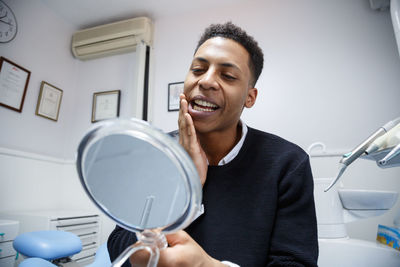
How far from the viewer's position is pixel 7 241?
1521 mm

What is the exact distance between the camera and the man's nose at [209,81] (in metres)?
0.73

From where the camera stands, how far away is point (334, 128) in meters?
1.95

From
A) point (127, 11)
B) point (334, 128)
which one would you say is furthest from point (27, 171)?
point (334, 128)

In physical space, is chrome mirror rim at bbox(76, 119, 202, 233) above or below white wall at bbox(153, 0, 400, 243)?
below

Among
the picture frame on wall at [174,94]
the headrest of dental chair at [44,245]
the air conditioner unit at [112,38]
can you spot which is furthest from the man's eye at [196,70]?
the air conditioner unit at [112,38]

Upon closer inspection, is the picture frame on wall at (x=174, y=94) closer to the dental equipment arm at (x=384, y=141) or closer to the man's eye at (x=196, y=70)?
the man's eye at (x=196, y=70)

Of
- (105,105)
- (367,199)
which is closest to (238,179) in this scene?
(367,199)

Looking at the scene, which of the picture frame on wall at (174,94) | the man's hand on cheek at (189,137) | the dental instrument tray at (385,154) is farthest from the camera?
the picture frame on wall at (174,94)

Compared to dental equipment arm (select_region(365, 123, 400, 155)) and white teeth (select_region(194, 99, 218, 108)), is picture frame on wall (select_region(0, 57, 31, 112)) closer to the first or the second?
white teeth (select_region(194, 99, 218, 108))

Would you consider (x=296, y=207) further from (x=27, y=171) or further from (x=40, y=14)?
(x=40, y=14)

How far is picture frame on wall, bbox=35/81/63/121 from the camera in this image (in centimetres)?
247

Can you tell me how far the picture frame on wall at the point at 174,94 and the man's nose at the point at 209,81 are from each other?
1.71 m

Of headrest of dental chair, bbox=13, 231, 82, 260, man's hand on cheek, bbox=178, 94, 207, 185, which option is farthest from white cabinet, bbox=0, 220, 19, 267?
man's hand on cheek, bbox=178, 94, 207, 185

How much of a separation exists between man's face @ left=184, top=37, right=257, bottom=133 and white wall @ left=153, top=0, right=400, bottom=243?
4.58 ft
